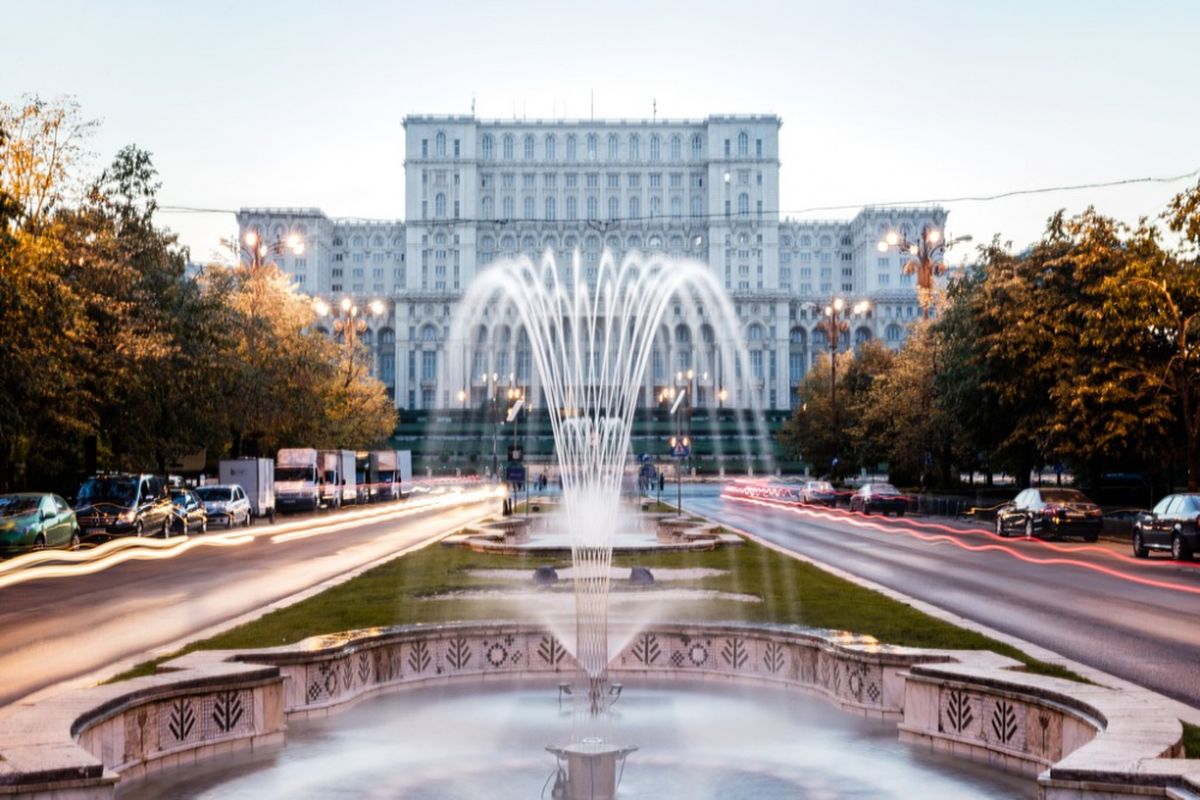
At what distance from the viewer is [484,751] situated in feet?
34.2

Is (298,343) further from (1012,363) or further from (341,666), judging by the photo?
(341,666)

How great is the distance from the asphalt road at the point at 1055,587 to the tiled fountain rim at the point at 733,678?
9.78 feet

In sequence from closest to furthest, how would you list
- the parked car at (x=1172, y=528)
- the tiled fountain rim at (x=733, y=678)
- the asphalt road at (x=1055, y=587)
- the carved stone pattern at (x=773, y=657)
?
the tiled fountain rim at (x=733, y=678) < the carved stone pattern at (x=773, y=657) < the asphalt road at (x=1055, y=587) < the parked car at (x=1172, y=528)

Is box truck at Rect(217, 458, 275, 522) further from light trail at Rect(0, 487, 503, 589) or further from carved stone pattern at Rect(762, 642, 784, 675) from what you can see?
carved stone pattern at Rect(762, 642, 784, 675)

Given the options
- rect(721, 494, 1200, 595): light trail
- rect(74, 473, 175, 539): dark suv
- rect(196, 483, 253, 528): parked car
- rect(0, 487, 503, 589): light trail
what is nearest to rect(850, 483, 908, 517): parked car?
rect(721, 494, 1200, 595): light trail

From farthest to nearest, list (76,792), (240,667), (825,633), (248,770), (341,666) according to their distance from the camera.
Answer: (825,633) → (341,666) → (240,667) → (248,770) → (76,792)

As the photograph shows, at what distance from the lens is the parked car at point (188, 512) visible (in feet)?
150

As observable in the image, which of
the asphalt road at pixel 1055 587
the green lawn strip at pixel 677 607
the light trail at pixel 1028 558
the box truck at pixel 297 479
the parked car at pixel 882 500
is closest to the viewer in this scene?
the green lawn strip at pixel 677 607

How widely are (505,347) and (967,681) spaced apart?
18955 centimetres

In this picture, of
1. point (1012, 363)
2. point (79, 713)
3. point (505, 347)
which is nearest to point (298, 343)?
point (1012, 363)

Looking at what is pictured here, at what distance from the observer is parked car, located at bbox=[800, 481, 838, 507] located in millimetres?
73500

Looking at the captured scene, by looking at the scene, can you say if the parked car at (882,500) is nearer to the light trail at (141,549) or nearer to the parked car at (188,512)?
the light trail at (141,549)

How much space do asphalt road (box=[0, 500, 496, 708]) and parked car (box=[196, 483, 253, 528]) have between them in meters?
4.24

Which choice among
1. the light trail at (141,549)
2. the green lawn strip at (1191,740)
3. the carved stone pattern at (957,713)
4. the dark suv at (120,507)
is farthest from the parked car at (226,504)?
the green lawn strip at (1191,740)
